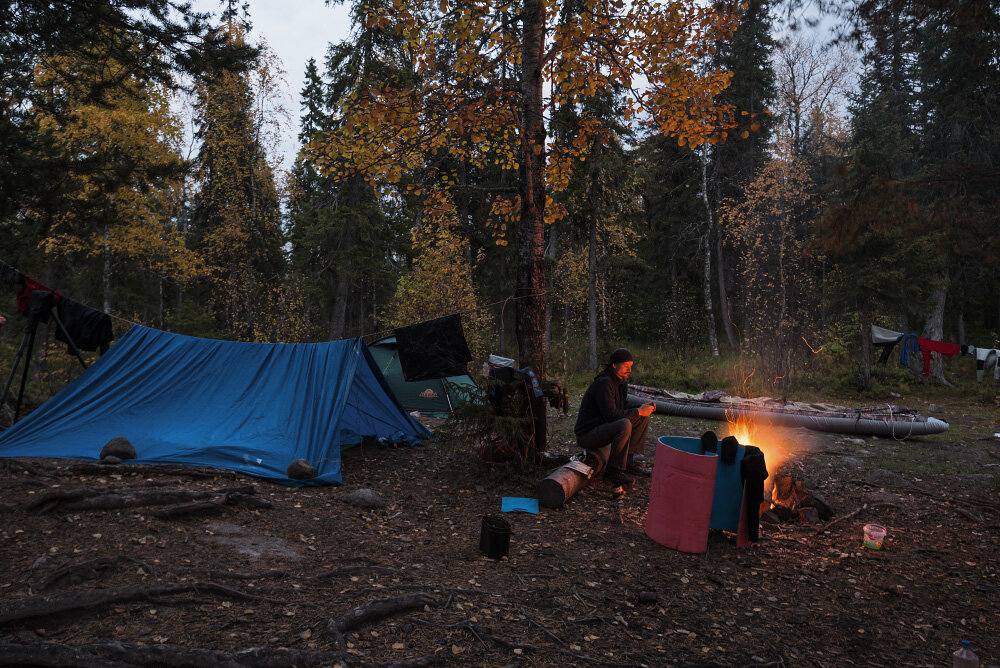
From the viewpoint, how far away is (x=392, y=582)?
11.8 feet

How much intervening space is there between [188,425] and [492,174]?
1426 centimetres

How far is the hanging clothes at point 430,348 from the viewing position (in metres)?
6.51

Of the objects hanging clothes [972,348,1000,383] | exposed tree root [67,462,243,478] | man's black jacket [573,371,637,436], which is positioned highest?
hanging clothes [972,348,1000,383]

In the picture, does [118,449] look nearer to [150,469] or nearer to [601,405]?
[150,469]

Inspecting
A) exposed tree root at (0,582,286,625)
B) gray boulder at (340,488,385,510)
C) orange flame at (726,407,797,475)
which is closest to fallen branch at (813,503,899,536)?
orange flame at (726,407,797,475)

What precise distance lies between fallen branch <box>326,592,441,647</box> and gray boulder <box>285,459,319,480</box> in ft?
9.80

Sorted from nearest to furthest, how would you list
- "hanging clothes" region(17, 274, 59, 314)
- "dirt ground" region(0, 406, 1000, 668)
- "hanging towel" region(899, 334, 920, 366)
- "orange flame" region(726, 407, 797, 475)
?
Answer: "dirt ground" region(0, 406, 1000, 668) → "orange flame" region(726, 407, 797, 475) → "hanging clothes" region(17, 274, 59, 314) → "hanging towel" region(899, 334, 920, 366)

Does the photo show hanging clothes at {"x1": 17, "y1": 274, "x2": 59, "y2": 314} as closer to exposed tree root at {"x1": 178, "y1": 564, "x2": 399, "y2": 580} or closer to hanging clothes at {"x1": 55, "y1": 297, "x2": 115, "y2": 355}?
hanging clothes at {"x1": 55, "y1": 297, "x2": 115, "y2": 355}

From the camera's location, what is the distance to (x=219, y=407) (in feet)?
23.0

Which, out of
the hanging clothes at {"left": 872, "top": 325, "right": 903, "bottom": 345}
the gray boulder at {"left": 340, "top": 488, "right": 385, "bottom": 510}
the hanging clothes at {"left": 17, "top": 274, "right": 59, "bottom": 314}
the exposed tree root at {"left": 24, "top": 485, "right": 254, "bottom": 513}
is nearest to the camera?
the exposed tree root at {"left": 24, "top": 485, "right": 254, "bottom": 513}

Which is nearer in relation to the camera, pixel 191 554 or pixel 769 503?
pixel 191 554

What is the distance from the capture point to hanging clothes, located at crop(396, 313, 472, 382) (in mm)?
6508

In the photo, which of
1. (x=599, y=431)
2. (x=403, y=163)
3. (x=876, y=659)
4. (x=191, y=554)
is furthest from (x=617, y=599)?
(x=403, y=163)

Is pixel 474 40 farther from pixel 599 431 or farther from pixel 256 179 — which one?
pixel 256 179
